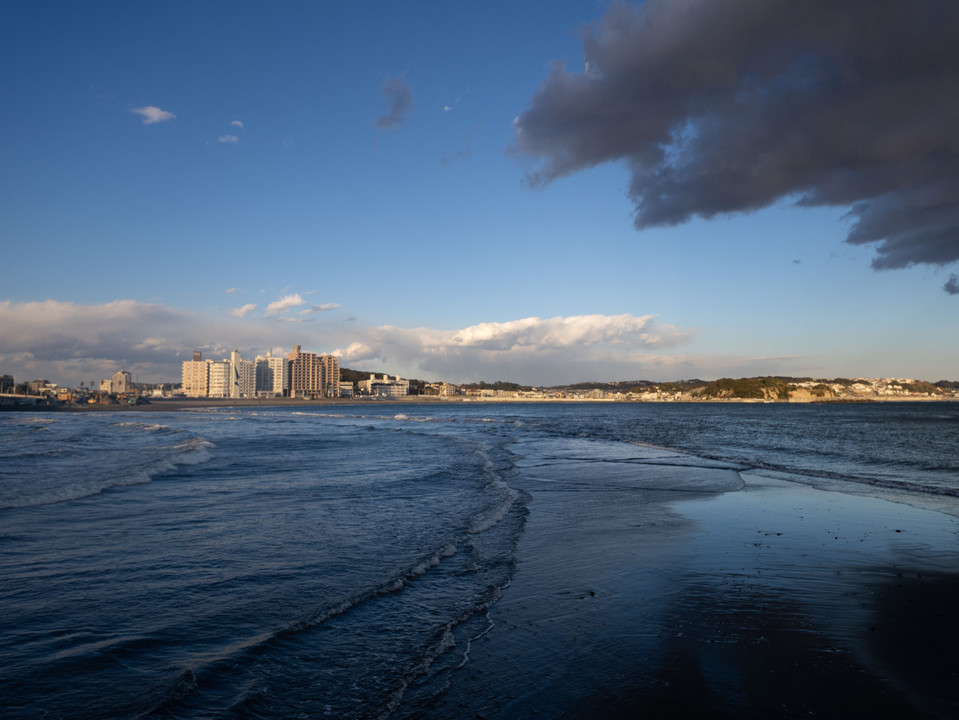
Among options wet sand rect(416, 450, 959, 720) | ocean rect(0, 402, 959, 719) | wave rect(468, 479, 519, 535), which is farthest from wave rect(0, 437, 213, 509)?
wet sand rect(416, 450, 959, 720)

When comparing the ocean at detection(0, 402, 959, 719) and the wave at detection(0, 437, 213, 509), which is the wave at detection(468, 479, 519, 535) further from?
the wave at detection(0, 437, 213, 509)

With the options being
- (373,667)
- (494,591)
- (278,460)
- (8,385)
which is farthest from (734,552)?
(8,385)

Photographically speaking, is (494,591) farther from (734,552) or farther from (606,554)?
(734,552)

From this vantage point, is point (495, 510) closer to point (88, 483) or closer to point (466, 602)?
point (466, 602)

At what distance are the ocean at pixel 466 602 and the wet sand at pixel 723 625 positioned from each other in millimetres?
29

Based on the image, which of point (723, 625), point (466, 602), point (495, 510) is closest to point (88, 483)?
point (495, 510)

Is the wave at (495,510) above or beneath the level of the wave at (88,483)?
beneath

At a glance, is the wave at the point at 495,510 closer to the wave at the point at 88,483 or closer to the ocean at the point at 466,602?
the ocean at the point at 466,602

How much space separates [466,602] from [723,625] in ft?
9.35

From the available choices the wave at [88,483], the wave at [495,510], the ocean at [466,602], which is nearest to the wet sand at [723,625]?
the ocean at [466,602]

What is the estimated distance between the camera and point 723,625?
574 centimetres

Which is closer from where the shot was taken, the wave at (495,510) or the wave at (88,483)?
the wave at (495,510)

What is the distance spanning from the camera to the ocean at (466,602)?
14.3 feet

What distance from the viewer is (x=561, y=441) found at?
3519 centimetres
